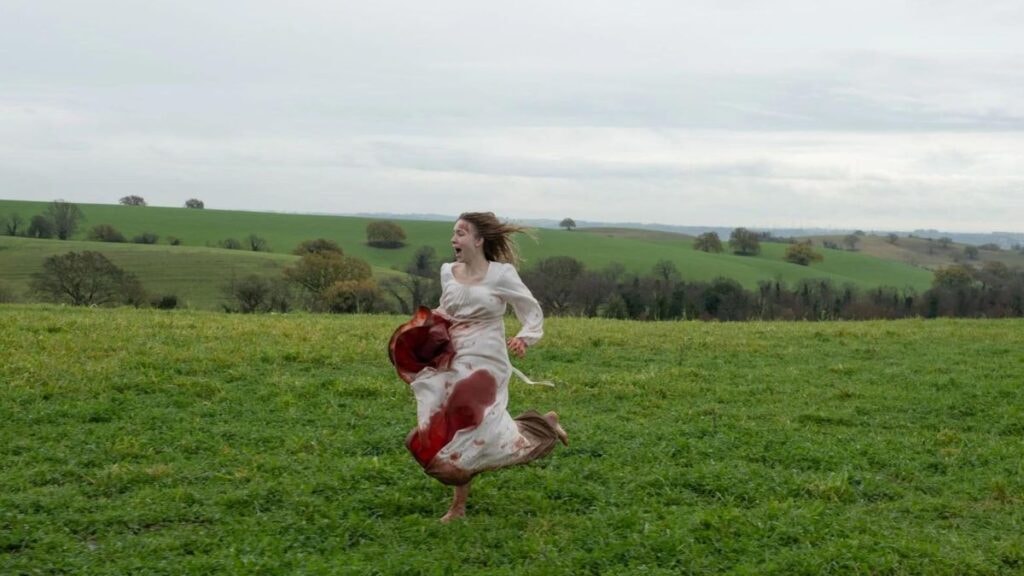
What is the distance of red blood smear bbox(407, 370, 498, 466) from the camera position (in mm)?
7746

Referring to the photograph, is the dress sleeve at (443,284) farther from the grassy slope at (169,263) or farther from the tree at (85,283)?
the grassy slope at (169,263)

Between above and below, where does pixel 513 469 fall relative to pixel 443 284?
below

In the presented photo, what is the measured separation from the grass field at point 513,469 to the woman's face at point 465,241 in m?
2.12

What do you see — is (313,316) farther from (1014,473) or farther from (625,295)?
(625,295)

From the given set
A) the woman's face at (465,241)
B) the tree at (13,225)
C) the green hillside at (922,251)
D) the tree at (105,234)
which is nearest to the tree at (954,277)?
the green hillside at (922,251)

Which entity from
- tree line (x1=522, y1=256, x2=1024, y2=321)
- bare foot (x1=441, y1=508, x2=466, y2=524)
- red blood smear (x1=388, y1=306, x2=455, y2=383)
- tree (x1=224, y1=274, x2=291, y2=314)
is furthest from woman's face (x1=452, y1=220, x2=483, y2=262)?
tree (x1=224, y1=274, x2=291, y2=314)

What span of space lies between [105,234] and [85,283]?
4461cm

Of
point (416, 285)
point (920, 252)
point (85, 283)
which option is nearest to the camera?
point (85, 283)

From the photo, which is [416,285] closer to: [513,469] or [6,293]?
[6,293]

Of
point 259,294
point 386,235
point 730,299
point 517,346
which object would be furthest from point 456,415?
point 386,235

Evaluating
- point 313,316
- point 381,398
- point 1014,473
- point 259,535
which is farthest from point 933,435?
point 313,316

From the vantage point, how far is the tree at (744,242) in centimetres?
9538

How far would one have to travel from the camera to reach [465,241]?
8.10 m

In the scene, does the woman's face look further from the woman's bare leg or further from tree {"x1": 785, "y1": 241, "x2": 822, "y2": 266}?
tree {"x1": 785, "y1": 241, "x2": 822, "y2": 266}
